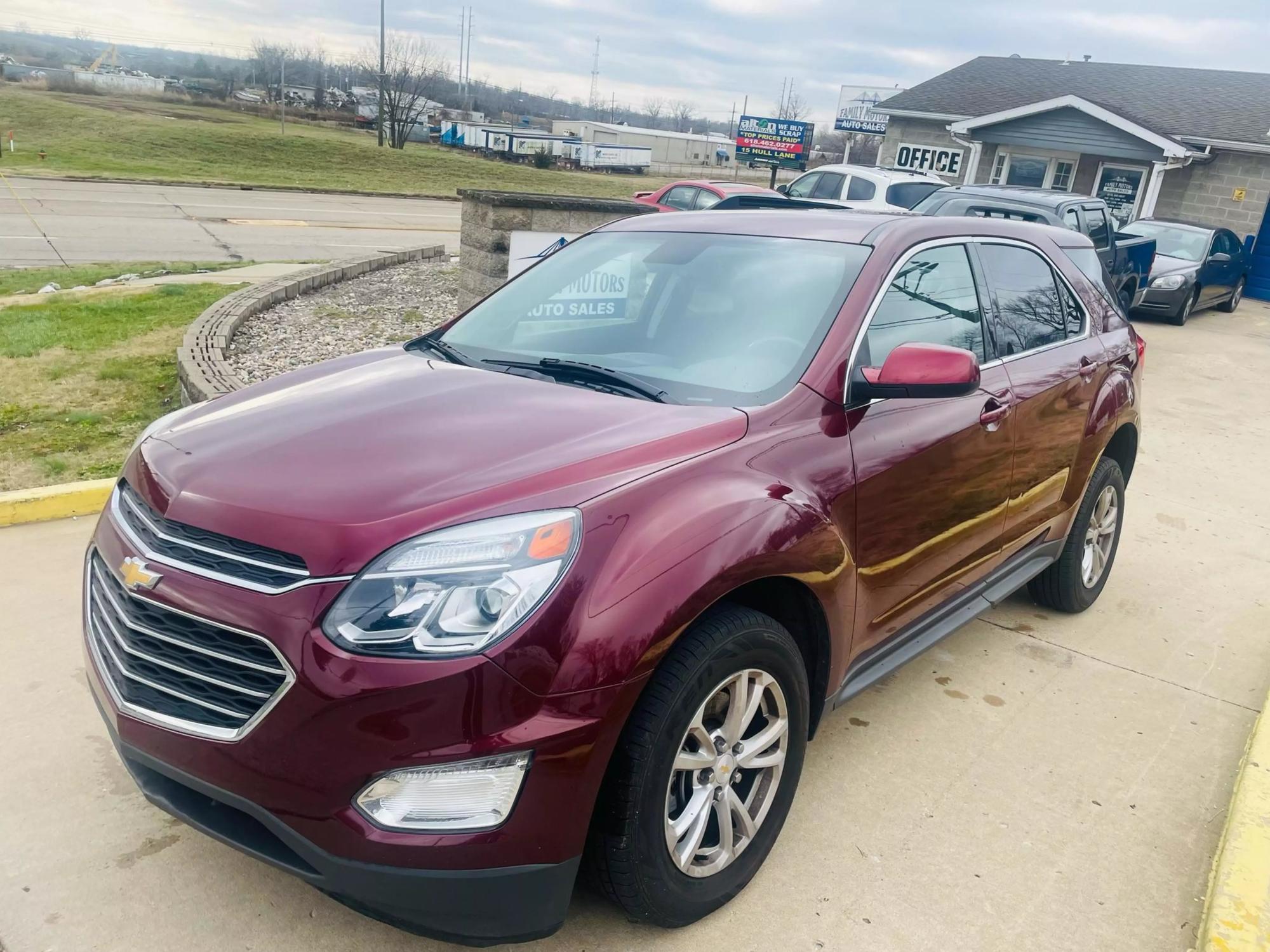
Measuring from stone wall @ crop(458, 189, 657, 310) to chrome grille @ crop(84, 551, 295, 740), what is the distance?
6211 mm

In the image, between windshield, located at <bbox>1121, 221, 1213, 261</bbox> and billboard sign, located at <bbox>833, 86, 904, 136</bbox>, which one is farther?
billboard sign, located at <bbox>833, 86, 904, 136</bbox>

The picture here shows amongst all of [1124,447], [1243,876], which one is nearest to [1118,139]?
[1124,447]

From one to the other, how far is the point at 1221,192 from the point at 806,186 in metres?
11.1

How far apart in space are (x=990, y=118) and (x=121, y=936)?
81.3 feet

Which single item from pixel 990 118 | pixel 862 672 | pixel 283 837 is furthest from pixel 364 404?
pixel 990 118

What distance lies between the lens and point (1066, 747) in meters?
3.75

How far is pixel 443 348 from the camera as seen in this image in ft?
11.6

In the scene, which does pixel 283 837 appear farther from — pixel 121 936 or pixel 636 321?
pixel 636 321

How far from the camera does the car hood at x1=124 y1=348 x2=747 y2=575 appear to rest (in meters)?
2.21

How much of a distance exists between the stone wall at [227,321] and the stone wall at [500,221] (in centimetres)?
197

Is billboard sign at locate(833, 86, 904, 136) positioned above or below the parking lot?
above

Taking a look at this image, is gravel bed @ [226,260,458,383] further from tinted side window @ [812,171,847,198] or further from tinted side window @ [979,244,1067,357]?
tinted side window @ [812,171,847,198]

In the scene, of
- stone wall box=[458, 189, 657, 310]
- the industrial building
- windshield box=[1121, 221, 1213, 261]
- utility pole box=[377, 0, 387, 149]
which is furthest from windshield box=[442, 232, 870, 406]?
the industrial building

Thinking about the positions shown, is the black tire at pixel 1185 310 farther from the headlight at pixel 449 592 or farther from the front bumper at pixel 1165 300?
the headlight at pixel 449 592
